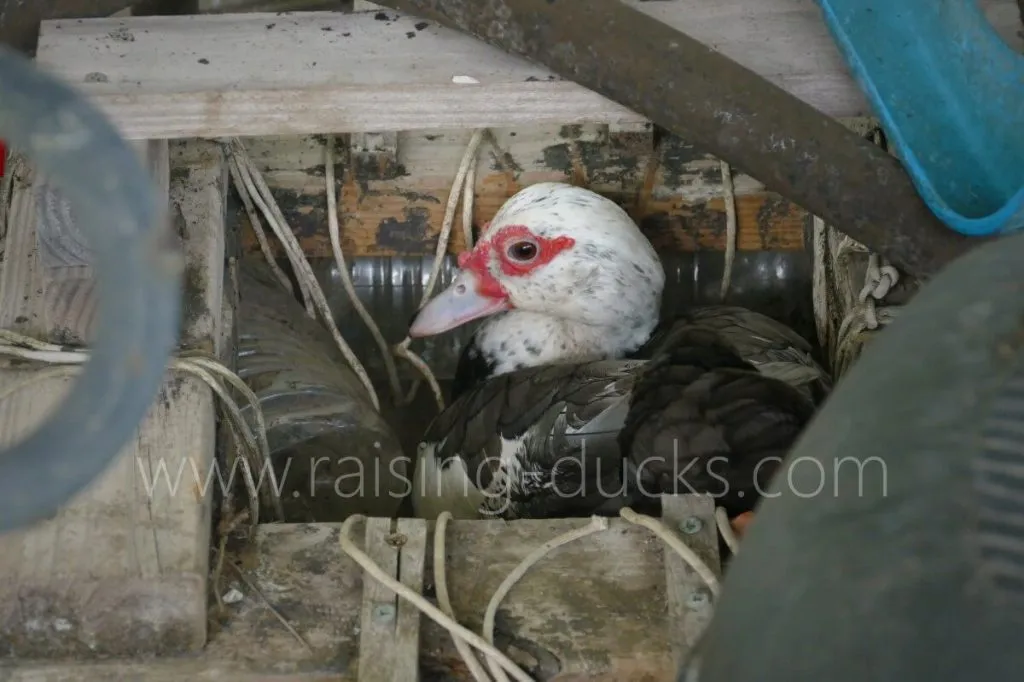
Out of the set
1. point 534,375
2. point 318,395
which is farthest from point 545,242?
point 318,395

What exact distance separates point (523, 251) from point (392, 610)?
2.57 ft

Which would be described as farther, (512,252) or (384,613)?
(512,252)

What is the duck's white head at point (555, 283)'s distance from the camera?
1724 mm

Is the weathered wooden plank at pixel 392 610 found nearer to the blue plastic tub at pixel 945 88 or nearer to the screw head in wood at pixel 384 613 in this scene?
the screw head in wood at pixel 384 613

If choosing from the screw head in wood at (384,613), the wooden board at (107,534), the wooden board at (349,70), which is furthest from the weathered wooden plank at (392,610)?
the wooden board at (349,70)

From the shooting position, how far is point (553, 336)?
6.14ft

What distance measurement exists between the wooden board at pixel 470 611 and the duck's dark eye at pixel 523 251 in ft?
2.07

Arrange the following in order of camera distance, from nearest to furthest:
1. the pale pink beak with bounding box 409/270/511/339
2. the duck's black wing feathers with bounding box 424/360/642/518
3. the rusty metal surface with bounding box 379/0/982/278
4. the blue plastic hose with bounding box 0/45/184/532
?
the blue plastic hose with bounding box 0/45/184/532, the rusty metal surface with bounding box 379/0/982/278, the duck's black wing feathers with bounding box 424/360/642/518, the pale pink beak with bounding box 409/270/511/339

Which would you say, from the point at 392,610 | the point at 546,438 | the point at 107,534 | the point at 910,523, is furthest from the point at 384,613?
the point at 910,523

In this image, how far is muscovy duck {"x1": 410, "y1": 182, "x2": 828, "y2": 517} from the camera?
1539mm

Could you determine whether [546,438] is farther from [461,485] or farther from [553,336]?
[553,336]

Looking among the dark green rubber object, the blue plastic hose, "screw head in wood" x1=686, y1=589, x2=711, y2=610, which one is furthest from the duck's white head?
the blue plastic hose

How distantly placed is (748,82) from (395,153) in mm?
629

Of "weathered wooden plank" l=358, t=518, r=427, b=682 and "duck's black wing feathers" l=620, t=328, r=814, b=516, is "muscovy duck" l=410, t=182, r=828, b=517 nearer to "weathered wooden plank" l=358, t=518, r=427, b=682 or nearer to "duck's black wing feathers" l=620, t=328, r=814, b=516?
"duck's black wing feathers" l=620, t=328, r=814, b=516
